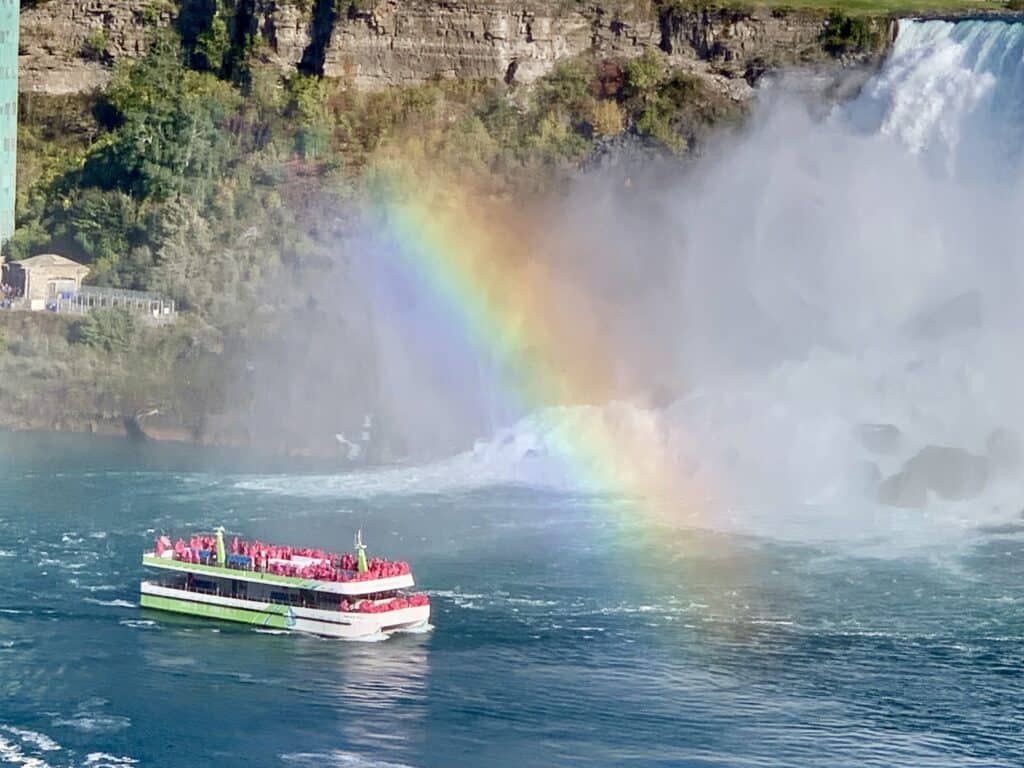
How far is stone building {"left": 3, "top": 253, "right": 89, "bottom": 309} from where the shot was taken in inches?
3917

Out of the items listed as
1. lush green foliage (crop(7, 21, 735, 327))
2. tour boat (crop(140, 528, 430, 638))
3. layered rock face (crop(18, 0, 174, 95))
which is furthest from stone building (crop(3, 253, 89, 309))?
tour boat (crop(140, 528, 430, 638))

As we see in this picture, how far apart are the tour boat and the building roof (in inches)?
1496

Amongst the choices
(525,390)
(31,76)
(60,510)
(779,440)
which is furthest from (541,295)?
(31,76)

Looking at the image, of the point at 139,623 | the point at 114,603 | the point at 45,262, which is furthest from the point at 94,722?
the point at 45,262

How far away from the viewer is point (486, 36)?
10569 cm

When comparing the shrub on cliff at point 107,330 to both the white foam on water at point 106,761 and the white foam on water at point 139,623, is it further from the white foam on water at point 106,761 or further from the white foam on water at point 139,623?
the white foam on water at point 106,761

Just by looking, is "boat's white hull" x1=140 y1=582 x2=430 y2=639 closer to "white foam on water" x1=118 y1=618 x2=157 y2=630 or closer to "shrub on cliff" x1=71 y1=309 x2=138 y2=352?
"white foam on water" x1=118 y1=618 x2=157 y2=630

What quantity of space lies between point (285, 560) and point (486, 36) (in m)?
47.0

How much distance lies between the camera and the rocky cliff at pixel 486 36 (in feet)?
336

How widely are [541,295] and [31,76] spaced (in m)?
31.1

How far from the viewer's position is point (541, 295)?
3583 inches

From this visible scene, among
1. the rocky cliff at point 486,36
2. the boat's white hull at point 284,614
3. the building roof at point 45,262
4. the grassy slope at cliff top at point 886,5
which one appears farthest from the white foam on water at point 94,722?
the rocky cliff at point 486,36

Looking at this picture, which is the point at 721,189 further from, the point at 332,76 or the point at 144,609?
the point at 144,609

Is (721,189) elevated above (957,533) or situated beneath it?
elevated above
